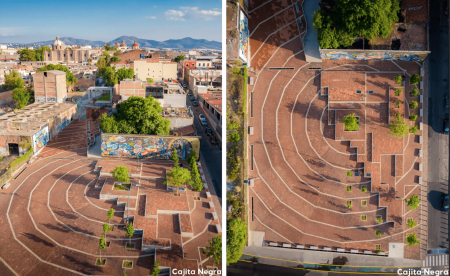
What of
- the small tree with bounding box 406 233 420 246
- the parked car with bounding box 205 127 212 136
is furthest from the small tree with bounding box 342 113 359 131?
the parked car with bounding box 205 127 212 136

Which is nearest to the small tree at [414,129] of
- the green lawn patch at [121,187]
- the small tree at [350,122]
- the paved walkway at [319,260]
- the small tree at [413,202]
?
the small tree at [350,122]

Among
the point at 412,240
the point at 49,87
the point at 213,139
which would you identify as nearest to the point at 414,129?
the point at 412,240

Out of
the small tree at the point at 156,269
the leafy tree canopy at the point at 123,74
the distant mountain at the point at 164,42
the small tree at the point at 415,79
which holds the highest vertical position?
the distant mountain at the point at 164,42

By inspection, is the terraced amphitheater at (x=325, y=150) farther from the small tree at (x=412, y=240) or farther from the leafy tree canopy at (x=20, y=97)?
the leafy tree canopy at (x=20, y=97)

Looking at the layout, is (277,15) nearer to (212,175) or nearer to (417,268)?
(212,175)

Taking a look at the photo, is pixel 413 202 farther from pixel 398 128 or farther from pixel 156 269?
pixel 156 269

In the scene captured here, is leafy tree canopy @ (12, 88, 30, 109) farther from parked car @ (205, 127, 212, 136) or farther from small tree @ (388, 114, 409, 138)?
small tree @ (388, 114, 409, 138)

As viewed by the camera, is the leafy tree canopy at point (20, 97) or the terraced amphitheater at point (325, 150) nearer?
the terraced amphitheater at point (325, 150)
